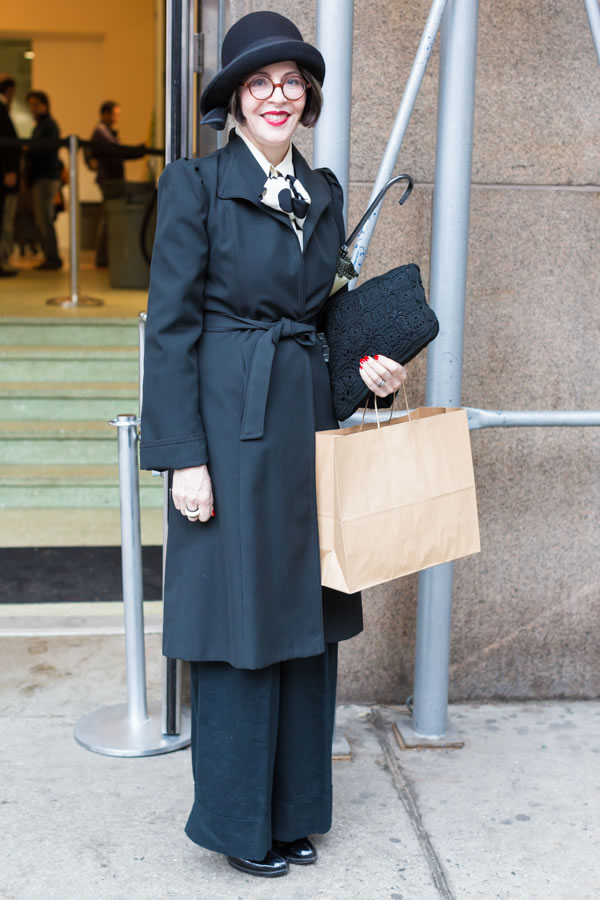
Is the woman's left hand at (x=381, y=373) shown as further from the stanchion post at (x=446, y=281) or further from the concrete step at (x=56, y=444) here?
the concrete step at (x=56, y=444)

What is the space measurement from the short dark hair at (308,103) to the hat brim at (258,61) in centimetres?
2

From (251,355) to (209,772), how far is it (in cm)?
95

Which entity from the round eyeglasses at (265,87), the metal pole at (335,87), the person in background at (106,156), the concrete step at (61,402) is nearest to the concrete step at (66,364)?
the concrete step at (61,402)

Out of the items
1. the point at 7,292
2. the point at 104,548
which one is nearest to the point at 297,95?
the point at 104,548

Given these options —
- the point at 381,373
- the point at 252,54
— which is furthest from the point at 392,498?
the point at 252,54

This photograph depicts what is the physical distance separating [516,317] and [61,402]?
343 centimetres

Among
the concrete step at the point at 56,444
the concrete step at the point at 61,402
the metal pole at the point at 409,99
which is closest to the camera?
the metal pole at the point at 409,99

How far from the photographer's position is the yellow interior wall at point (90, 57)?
1628 centimetres

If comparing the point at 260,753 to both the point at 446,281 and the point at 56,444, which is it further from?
the point at 56,444

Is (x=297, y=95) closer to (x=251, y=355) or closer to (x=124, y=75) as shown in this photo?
(x=251, y=355)

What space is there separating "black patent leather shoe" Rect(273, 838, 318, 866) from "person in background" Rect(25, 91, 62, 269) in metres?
8.97

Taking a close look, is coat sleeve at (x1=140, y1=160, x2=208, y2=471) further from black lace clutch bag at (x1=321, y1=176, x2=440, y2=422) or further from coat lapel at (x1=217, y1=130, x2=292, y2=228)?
black lace clutch bag at (x1=321, y1=176, x2=440, y2=422)

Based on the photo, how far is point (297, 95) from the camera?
2309mm

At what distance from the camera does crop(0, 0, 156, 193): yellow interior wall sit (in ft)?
53.4
